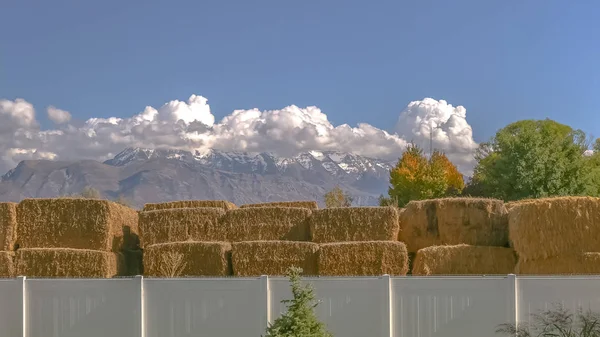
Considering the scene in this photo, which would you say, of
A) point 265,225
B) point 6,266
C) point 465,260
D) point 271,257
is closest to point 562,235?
point 465,260

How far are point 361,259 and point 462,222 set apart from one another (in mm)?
2710

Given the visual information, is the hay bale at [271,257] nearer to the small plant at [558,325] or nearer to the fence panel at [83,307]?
the fence panel at [83,307]

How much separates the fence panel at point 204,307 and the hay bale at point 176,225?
18.1ft

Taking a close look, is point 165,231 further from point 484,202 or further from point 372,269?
point 484,202

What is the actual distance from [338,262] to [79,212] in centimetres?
645

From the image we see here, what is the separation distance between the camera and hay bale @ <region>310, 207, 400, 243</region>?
18.6 m

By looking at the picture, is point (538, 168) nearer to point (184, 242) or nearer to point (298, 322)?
point (184, 242)

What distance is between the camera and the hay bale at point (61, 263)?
17844 mm

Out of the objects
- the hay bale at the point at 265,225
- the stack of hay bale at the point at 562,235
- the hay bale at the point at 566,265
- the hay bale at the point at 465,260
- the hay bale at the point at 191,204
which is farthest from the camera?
the hay bale at the point at 191,204

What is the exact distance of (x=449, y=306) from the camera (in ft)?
41.5

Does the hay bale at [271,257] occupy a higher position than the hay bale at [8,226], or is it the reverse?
the hay bale at [8,226]

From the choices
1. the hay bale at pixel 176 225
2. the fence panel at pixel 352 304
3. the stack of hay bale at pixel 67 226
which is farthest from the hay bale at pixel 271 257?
the fence panel at pixel 352 304

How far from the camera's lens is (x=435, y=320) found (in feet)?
41.6

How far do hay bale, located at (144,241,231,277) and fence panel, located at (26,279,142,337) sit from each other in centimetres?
411
